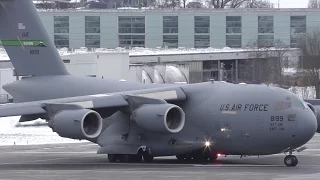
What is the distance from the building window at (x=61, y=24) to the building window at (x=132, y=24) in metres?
4.67

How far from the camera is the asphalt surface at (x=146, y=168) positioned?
25562 mm

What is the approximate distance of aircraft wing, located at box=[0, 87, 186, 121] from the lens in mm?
28402

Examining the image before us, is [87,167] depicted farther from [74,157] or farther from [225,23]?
[225,23]

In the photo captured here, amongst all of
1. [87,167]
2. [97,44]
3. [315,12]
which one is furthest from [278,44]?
[87,167]

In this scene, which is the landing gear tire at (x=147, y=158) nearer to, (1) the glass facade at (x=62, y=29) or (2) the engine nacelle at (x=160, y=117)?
(2) the engine nacelle at (x=160, y=117)

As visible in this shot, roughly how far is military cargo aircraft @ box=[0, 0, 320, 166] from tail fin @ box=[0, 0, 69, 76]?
0.14 metres

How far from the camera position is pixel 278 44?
245 ft

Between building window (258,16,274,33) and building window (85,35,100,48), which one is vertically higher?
building window (258,16,274,33)

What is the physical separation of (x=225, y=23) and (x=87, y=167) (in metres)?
51.7

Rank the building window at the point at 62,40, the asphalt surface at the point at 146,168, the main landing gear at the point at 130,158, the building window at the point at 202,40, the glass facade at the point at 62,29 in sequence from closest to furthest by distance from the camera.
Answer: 1. the asphalt surface at the point at 146,168
2. the main landing gear at the point at 130,158
3. the building window at the point at 202,40
4. the glass facade at the point at 62,29
5. the building window at the point at 62,40

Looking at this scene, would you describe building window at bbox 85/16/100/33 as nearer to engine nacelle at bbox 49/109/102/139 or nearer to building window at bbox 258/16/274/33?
building window at bbox 258/16/274/33

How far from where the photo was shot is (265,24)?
7838cm

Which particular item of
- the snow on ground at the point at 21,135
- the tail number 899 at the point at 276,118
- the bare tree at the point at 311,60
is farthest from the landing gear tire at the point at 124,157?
the bare tree at the point at 311,60

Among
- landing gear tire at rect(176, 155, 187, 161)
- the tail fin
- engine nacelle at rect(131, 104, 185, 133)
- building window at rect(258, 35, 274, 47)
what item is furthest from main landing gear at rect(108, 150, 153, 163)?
building window at rect(258, 35, 274, 47)
